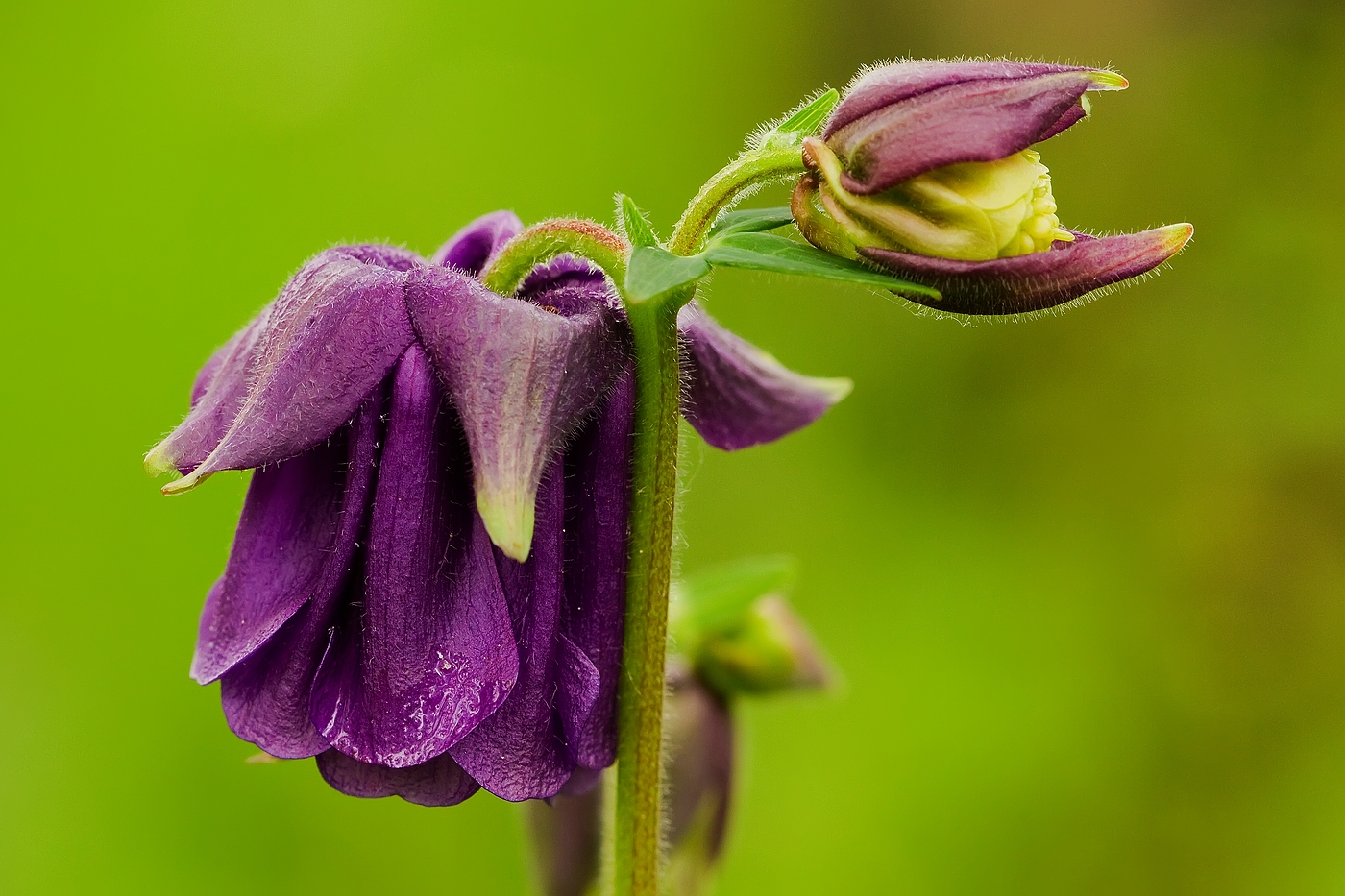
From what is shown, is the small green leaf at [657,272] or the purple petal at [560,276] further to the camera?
the purple petal at [560,276]

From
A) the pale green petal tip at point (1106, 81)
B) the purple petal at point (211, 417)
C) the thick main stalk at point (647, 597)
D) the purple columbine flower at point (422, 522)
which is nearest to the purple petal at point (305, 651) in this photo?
the purple columbine flower at point (422, 522)

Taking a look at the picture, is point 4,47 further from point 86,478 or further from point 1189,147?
point 1189,147

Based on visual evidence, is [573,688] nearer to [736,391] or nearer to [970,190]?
[736,391]

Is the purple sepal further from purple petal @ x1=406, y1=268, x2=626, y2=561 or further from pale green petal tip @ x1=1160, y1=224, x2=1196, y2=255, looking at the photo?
pale green petal tip @ x1=1160, y1=224, x2=1196, y2=255

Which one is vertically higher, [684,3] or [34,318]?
[684,3]

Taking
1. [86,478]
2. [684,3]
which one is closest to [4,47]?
[86,478]

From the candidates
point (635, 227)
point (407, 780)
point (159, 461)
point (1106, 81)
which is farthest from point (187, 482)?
point (1106, 81)

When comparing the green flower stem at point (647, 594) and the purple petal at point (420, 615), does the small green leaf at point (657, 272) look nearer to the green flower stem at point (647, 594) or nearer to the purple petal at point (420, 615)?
the green flower stem at point (647, 594)
